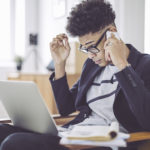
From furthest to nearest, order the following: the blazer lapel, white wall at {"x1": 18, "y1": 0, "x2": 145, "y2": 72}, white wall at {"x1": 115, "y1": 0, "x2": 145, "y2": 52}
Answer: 1. white wall at {"x1": 18, "y1": 0, "x2": 145, "y2": 72}
2. white wall at {"x1": 115, "y1": 0, "x2": 145, "y2": 52}
3. the blazer lapel

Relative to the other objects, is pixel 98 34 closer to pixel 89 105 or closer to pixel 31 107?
pixel 89 105

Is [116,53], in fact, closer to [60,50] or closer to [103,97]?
[103,97]

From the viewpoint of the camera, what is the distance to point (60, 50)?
1.64 meters

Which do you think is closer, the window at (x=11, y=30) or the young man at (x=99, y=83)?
the young man at (x=99, y=83)

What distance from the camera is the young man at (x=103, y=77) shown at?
1104 mm

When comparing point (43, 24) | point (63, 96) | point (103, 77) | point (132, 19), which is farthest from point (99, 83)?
point (43, 24)

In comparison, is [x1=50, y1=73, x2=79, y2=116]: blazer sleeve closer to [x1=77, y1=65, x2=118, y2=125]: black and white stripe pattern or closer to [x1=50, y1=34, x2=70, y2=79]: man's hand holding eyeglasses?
[x1=50, y1=34, x2=70, y2=79]: man's hand holding eyeglasses

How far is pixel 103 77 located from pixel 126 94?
38 centimetres

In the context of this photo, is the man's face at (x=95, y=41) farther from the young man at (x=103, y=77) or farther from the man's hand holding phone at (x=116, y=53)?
the man's hand holding phone at (x=116, y=53)

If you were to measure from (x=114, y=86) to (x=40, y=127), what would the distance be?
17.7 inches

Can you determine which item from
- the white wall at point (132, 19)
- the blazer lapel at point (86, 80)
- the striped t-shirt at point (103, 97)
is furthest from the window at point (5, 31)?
the striped t-shirt at point (103, 97)

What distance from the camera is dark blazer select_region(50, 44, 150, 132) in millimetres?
1090

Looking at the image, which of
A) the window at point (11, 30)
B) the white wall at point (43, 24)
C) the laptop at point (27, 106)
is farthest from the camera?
the window at point (11, 30)

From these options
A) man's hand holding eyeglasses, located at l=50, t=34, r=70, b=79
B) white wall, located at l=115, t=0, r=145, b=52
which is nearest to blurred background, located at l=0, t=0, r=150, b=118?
white wall, located at l=115, t=0, r=145, b=52
